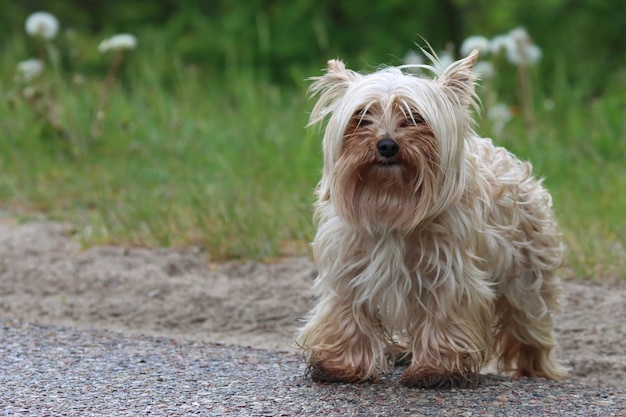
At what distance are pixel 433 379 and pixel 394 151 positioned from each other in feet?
3.48

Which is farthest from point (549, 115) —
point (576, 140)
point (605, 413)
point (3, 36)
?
point (3, 36)

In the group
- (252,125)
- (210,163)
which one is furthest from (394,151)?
(252,125)

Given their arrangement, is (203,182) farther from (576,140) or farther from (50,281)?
(576,140)

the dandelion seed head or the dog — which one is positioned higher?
the dandelion seed head

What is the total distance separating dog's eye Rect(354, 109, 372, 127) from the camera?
473 cm

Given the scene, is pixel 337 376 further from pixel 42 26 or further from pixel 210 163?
pixel 42 26

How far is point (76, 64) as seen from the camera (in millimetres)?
17391

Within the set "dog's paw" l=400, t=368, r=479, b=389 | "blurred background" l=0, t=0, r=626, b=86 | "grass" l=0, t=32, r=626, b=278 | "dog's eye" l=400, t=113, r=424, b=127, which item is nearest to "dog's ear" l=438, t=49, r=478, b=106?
"dog's eye" l=400, t=113, r=424, b=127

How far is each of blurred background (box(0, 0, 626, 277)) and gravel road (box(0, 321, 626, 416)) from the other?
218 centimetres

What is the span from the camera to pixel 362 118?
4730mm

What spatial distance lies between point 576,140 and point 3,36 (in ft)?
36.0

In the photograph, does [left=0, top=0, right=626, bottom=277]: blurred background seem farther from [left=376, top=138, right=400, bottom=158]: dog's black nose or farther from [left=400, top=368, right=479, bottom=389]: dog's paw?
[left=400, top=368, right=479, bottom=389]: dog's paw

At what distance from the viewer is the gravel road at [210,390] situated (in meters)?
4.43

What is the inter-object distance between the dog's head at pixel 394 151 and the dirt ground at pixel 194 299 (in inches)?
63.5
